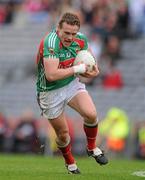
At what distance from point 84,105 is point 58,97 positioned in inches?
15.1

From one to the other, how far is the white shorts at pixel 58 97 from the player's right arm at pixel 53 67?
17.3 inches

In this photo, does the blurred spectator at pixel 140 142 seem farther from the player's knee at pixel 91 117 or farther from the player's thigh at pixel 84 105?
the player's thigh at pixel 84 105

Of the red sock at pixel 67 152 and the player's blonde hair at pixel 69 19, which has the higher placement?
the player's blonde hair at pixel 69 19

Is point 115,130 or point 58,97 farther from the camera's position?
point 115,130

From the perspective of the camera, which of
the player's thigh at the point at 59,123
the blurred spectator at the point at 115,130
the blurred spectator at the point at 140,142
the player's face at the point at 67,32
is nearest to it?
the player's face at the point at 67,32

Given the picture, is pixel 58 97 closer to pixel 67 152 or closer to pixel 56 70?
pixel 56 70

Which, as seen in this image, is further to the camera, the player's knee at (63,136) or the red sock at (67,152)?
the red sock at (67,152)

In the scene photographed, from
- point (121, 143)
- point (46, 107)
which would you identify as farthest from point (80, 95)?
point (121, 143)

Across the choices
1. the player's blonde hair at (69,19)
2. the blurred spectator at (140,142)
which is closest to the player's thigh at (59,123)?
the player's blonde hair at (69,19)

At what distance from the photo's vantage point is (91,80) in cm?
2264

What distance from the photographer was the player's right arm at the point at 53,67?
11.2 meters

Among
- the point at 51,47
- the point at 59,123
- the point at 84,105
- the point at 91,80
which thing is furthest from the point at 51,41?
the point at 91,80

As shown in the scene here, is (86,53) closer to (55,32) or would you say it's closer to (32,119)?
(55,32)

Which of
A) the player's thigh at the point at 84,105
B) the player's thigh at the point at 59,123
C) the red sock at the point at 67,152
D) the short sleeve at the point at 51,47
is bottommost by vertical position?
the red sock at the point at 67,152
